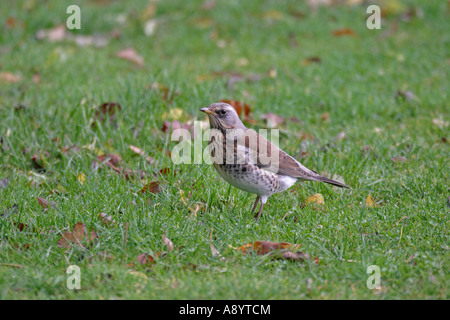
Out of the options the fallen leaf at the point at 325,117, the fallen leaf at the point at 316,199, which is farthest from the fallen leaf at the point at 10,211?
the fallen leaf at the point at 325,117

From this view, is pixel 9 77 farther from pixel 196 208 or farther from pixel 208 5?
pixel 196 208

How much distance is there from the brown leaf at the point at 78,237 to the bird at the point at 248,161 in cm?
118

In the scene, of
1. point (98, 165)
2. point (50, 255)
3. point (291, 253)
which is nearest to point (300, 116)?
point (98, 165)

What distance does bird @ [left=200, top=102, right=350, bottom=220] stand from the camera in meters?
4.71

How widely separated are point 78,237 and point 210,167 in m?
1.68

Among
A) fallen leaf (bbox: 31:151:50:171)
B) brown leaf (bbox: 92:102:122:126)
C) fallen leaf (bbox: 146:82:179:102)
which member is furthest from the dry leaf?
fallen leaf (bbox: 146:82:179:102)

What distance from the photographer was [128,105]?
6.53 m

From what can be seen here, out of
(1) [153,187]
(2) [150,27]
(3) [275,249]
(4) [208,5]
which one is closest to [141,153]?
(1) [153,187]

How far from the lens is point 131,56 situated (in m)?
8.73

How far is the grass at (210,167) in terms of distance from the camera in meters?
3.95

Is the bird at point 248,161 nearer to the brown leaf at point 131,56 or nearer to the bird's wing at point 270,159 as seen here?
the bird's wing at point 270,159

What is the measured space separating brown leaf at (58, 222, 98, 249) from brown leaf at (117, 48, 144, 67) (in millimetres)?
4655
